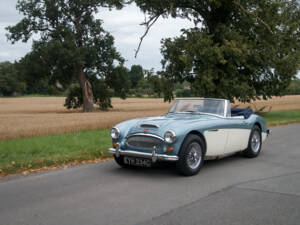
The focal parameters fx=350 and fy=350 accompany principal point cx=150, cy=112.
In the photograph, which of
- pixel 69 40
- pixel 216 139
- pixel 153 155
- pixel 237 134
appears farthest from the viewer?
pixel 69 40

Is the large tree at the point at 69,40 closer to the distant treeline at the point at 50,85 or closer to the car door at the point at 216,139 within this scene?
the distant treeline at the point at 50,85

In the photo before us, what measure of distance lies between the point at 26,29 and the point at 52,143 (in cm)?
2685

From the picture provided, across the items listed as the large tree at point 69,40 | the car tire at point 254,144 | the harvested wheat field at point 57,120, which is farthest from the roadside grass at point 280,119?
the large tree at point 69,40

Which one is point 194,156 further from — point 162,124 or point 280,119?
point 280,119

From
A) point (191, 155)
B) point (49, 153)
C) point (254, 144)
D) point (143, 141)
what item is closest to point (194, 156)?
point (191, 155)

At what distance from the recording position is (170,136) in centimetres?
615

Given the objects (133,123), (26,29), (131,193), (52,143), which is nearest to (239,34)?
(52,143)

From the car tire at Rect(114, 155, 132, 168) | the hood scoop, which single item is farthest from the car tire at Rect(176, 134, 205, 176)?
the car tire at Rect(114, 155, 132, 168)

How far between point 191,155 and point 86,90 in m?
31.9

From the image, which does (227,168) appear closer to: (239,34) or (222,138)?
(222,138)

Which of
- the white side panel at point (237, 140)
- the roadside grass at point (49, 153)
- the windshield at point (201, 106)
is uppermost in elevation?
the windshield at point (201, 106)

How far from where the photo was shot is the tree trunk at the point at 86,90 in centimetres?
3694

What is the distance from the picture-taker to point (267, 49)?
20609mm

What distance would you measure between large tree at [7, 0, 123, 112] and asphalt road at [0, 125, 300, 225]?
89.6 ft
